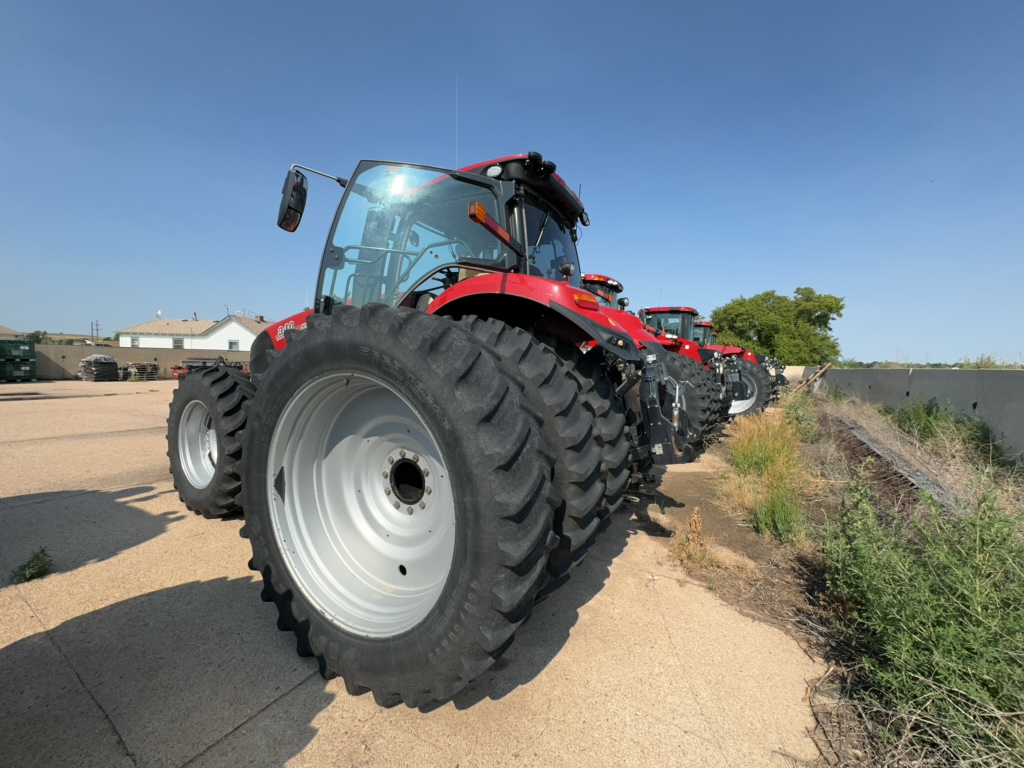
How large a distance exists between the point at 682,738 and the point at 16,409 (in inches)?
536

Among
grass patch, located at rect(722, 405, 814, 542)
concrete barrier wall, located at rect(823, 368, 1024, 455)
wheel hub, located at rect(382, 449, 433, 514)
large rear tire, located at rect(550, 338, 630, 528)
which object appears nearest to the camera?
wheel hub, located at rect(382, 449, 433, 514)

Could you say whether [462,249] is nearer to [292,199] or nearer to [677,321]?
[292,199]

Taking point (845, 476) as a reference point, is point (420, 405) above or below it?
above

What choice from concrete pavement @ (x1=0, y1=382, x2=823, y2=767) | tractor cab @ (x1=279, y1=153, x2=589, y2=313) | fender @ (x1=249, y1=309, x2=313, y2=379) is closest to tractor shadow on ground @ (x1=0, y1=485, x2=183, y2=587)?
concrete pavement @ (x1=0, y1=382, x2=823, y2=767)

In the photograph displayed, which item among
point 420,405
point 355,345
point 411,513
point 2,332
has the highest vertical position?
point 355,345

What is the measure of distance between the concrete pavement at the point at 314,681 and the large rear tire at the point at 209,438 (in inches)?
14.9

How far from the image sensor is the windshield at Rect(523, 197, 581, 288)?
3199 mm

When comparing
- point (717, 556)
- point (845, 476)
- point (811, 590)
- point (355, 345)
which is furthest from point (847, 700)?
point (845, 476)

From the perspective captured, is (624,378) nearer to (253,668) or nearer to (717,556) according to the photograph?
(717,556)

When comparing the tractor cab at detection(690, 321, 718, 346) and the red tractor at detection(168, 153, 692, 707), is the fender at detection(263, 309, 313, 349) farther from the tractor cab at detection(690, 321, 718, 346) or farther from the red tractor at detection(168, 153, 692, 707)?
the tractor cab at detection(690, 321, 718, 346)

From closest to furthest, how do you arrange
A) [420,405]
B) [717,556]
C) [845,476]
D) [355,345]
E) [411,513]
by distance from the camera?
[420,405] < [355,345] < [411,513] < [717,556] < [845,476]

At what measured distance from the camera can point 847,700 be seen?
183 centimetres

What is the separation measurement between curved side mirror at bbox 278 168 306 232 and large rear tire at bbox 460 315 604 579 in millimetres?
2079

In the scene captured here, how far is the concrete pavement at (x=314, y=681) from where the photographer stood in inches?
61.0
